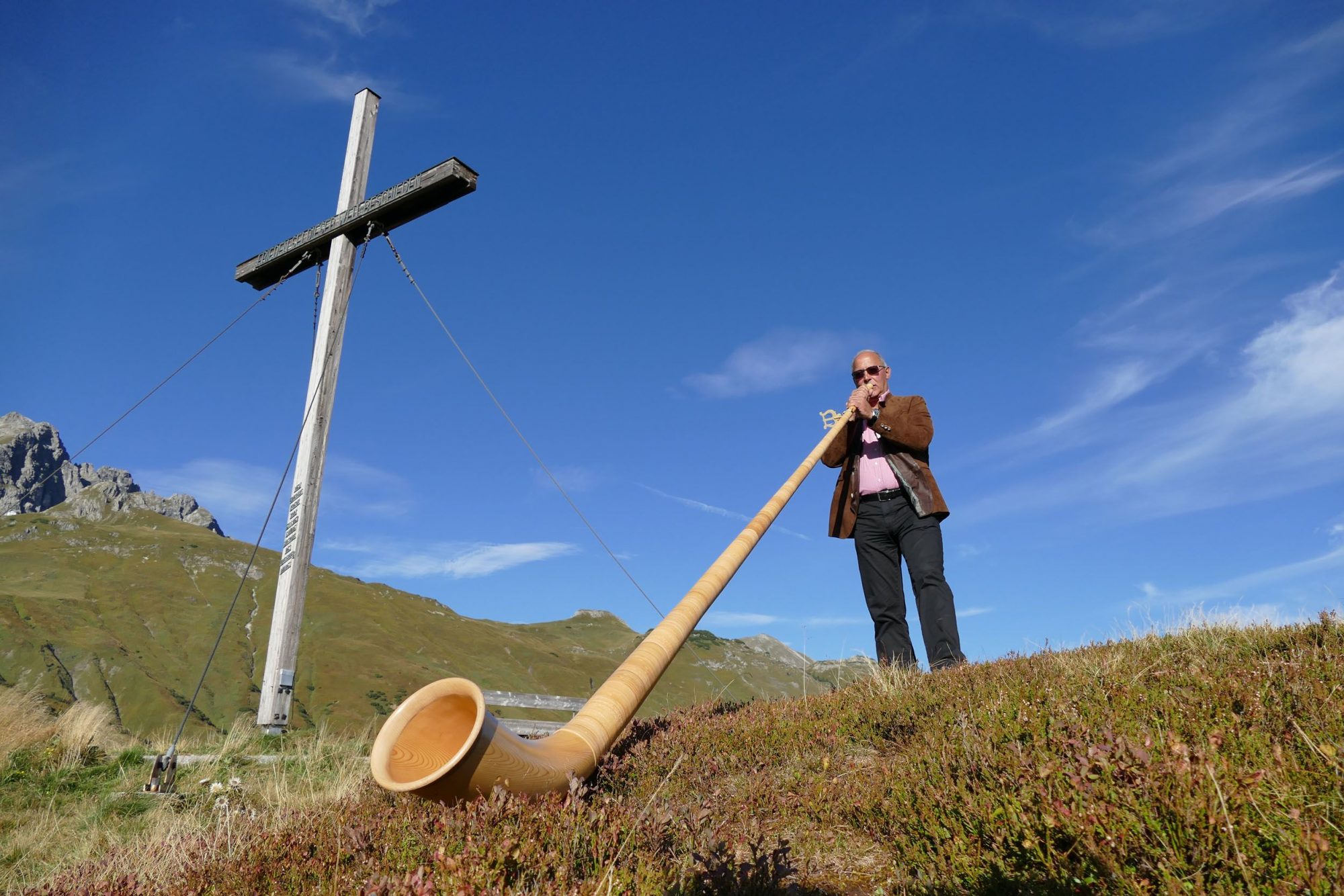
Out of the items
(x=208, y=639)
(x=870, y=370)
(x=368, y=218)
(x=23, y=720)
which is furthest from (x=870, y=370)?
(x=208, y=639)

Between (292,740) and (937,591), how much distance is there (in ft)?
20.4

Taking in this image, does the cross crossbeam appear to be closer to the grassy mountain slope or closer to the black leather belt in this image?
the black leather belt

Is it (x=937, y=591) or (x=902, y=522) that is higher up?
(x=902, y=522)

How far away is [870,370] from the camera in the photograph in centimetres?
696

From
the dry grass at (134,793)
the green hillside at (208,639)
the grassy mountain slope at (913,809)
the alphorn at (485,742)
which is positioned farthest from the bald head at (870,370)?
the green hillside at (208,639)

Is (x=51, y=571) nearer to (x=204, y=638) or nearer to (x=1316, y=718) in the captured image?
(x=204, y=638)

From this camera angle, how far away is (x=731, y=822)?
3277mm

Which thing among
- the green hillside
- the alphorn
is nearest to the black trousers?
the alphorn

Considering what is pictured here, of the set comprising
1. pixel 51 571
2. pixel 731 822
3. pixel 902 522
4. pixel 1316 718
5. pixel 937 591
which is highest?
pixel 51 571

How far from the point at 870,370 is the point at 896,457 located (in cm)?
86

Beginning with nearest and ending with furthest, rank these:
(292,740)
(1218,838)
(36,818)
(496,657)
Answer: (1218,838) → (36,818) → (292,740) → (496,657)

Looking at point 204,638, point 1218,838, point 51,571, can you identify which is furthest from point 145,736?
point 51,571

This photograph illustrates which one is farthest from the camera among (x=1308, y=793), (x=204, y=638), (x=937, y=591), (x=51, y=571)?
(x=51, y=571)

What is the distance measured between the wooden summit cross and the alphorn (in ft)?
17.1
